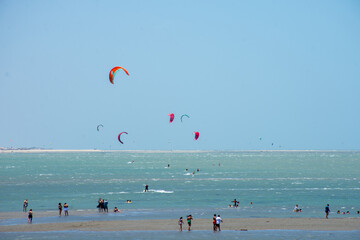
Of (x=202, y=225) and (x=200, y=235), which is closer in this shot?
(x=200, y=235)

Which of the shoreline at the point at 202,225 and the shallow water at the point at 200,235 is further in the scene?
the shoreline at the point at 202,225

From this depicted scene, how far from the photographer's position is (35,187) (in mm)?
56594

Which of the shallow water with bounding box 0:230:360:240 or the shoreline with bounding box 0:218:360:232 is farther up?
the shoreline with bounding box 0:218:360:232

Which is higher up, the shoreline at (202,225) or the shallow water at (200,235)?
the shoreline at (202,225)

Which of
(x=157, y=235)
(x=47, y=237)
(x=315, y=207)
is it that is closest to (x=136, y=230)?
(x=157, y=235)

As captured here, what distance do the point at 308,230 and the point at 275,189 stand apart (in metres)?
24.7

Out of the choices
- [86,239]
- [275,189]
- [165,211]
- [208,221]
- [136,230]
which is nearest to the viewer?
[86,239]

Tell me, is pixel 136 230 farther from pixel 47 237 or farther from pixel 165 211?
pixel 165 211

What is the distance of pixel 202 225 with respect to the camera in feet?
101

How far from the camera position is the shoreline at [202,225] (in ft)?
97.8

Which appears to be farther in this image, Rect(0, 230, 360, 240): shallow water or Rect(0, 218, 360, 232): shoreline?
Rect(0, 218, 360, 232): shoreline

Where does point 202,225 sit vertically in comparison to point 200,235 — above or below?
above

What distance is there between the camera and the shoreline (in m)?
29.8

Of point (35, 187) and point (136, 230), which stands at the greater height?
point (35, 187)
